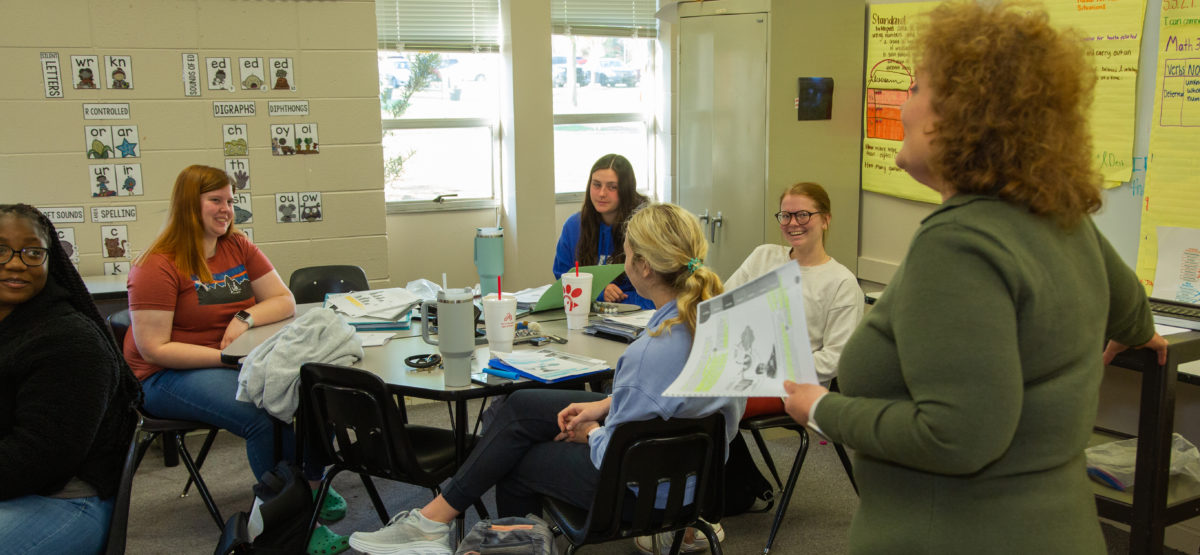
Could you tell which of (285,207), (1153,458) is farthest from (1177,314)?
(285,207)

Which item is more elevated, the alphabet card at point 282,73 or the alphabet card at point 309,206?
the alphabet card at point 282,73

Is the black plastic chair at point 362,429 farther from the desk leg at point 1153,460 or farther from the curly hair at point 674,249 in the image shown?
the desk leg at point 1153,460

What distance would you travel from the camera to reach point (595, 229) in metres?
3.83

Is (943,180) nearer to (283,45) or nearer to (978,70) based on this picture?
(978,70)

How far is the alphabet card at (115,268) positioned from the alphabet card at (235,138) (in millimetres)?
693

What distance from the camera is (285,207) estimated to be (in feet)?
14.6

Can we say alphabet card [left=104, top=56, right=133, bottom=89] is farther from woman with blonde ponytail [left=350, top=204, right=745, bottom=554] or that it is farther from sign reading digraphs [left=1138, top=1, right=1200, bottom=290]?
sign reading digraphs [left=1138, top=1, right=1200, bottom=290]

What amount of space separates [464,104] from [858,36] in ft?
7.30

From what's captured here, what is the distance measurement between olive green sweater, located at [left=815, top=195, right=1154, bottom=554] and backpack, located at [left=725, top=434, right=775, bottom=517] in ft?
6.01

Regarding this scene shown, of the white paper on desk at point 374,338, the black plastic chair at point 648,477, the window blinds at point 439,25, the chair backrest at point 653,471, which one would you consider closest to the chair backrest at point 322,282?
the white paper on desk at point 374,338

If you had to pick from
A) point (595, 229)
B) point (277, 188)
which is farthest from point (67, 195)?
point (595, 229)

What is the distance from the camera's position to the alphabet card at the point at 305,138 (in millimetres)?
4410

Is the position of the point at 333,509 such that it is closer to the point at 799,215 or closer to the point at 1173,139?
the point at 799,215

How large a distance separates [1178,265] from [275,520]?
2.69m
